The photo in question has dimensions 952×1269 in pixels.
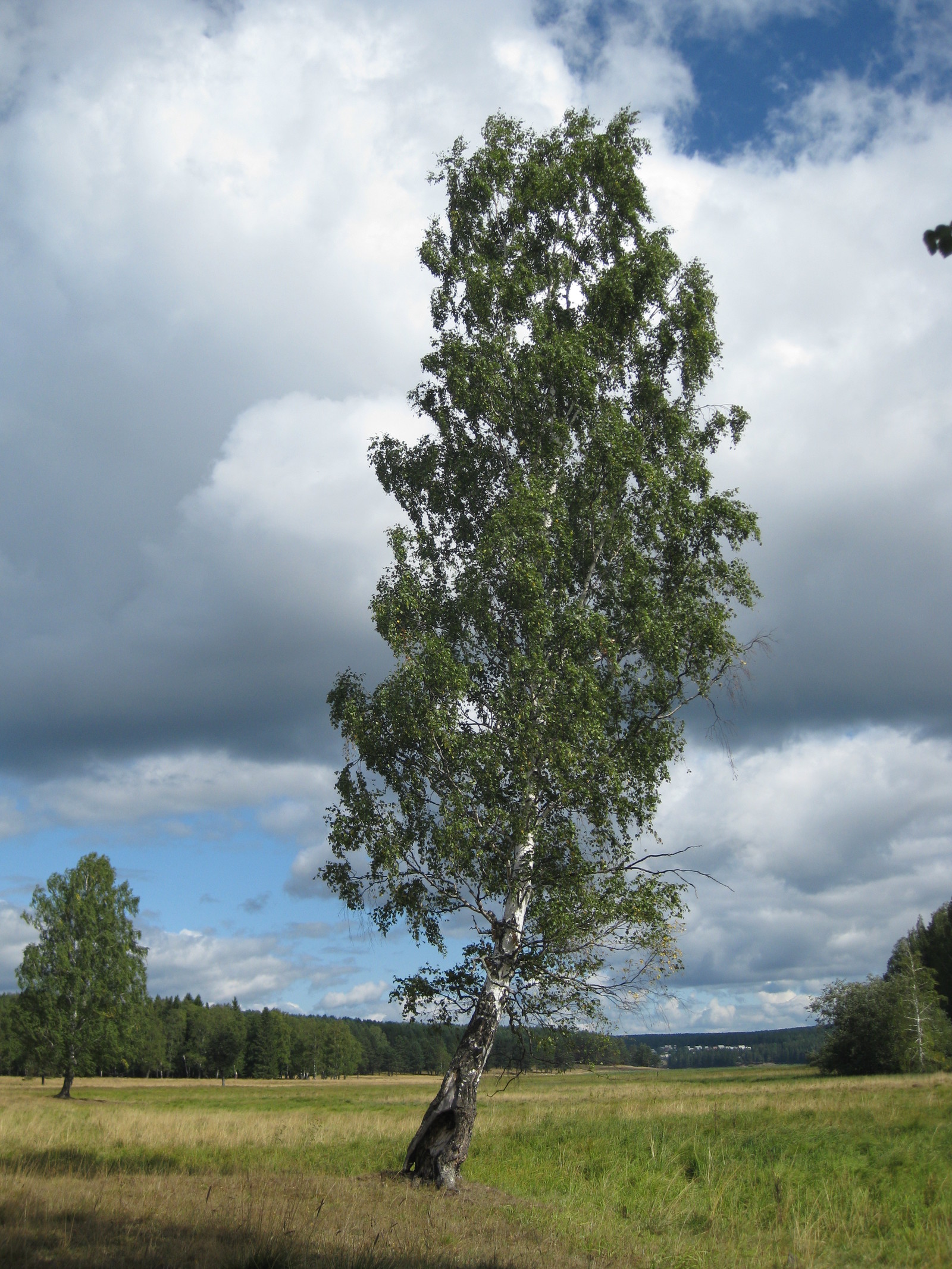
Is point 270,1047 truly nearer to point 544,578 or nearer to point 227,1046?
point 227,1046

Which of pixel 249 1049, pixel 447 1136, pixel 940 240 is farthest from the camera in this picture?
pixel 249 1049

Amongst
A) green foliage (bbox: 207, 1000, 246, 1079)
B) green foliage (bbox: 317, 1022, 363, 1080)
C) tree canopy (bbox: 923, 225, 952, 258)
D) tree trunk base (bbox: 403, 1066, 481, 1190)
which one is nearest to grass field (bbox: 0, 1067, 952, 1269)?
tree trunk base (bbox: 403, 1066, 481, 1190)

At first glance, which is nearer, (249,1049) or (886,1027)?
(886,1027)

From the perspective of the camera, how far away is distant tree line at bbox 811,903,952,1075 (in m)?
57.7

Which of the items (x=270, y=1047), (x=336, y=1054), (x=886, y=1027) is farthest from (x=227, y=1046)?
(x=886, y=1027)

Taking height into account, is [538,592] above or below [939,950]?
above

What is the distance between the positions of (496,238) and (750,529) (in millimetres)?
9304

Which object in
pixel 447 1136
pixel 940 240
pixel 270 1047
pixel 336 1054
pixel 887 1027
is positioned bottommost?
pixel 336 1054

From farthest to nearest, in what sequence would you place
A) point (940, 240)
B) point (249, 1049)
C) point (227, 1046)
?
point (249, 1049)
point (227, 1046)
point (940, 240)

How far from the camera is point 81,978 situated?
1827 inches

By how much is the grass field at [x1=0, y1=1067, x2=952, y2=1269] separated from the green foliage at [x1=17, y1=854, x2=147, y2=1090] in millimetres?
22785

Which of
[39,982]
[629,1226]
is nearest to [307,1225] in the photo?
[629,1226]

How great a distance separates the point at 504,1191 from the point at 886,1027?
180 feet

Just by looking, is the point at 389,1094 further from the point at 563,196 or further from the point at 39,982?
the point at 563,196
